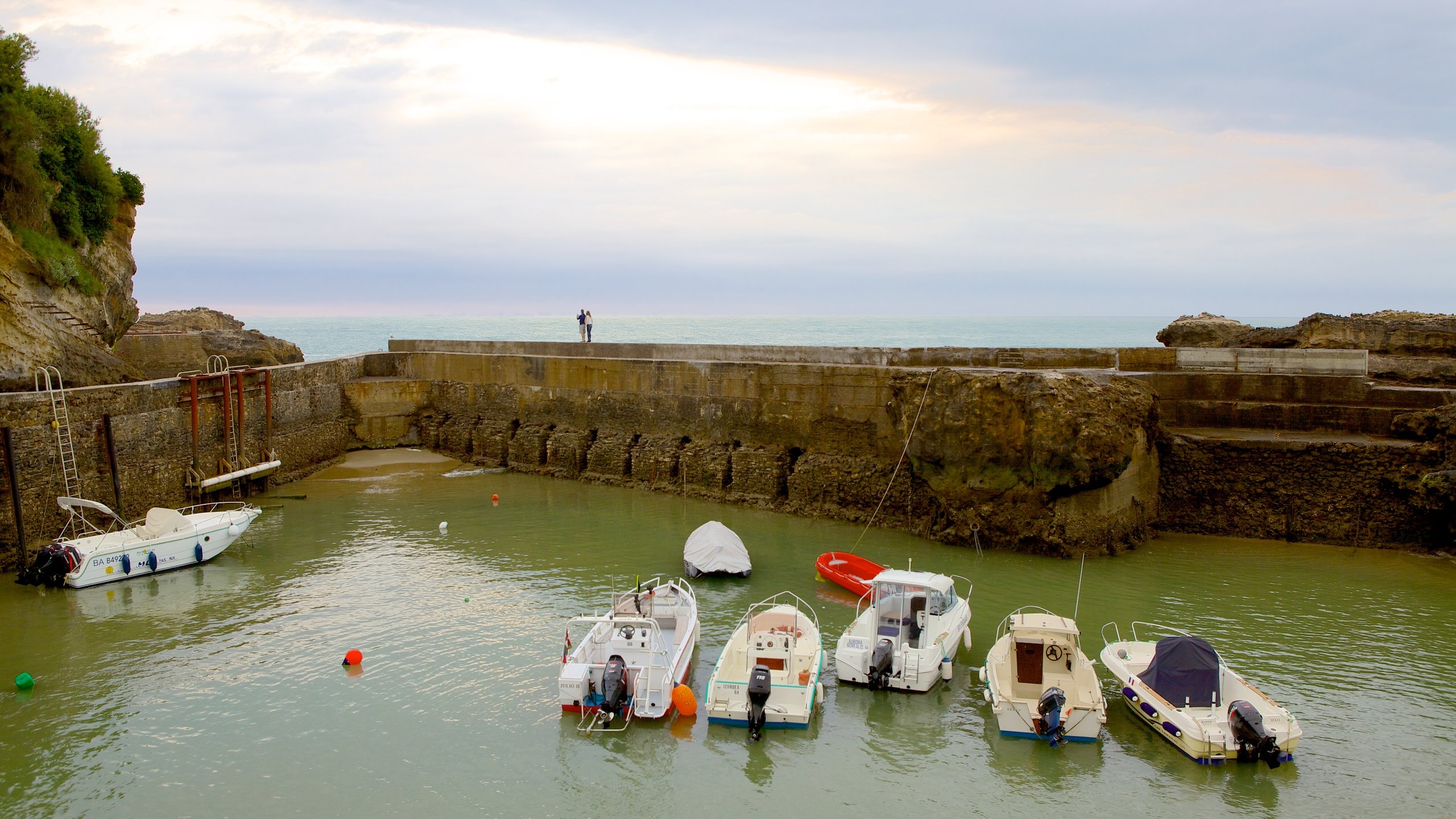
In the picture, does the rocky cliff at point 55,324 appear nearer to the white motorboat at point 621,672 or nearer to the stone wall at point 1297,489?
the white motorboat at point 621,672

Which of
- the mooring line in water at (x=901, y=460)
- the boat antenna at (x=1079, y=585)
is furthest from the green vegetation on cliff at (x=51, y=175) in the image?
the boat antenna at (x=1079, y=585)

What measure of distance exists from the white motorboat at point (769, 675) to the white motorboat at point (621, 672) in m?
0.53

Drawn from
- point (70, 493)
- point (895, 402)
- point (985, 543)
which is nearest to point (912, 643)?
point (985, 543)

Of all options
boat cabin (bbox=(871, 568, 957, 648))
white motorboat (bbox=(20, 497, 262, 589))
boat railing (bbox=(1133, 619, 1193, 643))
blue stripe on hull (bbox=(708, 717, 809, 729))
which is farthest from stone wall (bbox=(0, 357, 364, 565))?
boat railing (bbox=(1133, 619, 1193, 643))

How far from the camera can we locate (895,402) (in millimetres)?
18984

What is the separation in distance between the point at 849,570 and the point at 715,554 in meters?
2.29

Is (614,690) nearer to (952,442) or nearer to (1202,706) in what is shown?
(1202,706)

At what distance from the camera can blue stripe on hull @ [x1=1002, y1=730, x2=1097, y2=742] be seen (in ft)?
33.1

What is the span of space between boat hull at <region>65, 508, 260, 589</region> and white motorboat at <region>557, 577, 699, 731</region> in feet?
29.3

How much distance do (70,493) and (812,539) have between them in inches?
545

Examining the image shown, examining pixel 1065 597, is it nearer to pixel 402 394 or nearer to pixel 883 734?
pixel 883 734

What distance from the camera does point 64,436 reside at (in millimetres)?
16891

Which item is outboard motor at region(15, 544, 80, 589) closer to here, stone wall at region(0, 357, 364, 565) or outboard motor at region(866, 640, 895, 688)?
stone wall at region(0, 357, 364, 565)

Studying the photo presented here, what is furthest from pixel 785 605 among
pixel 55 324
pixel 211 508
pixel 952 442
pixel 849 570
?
pixel 55 324
